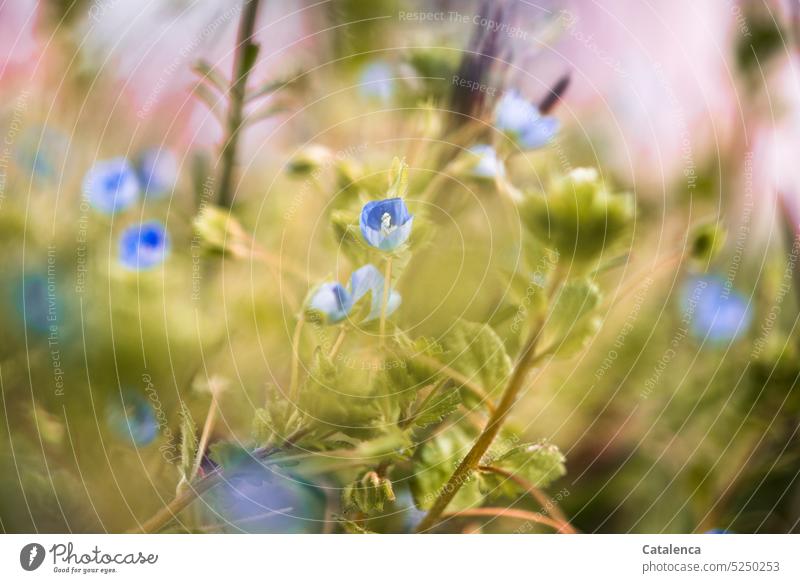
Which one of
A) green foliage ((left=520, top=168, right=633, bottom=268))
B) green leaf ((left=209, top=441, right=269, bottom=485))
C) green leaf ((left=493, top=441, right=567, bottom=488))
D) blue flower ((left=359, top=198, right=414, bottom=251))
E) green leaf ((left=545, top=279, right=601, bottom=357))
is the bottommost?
green leaf ((left=493, top=441, right=567, bottom=488))

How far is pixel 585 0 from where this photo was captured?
1.40 feet

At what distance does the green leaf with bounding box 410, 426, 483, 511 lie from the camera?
381 mm

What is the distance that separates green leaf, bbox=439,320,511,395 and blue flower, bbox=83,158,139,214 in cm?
19

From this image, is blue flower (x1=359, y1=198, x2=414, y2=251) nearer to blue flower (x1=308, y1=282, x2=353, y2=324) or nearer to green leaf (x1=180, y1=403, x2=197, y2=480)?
blue flower (x1=308, y1=282, x2=353, y2=324)

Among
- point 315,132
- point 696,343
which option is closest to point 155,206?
point 315,132

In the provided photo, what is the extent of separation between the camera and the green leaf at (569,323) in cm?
35

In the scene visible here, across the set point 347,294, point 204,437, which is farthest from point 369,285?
point 204,437

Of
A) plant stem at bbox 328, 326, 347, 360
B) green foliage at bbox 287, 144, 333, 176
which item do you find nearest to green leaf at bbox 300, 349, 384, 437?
plant stem at bbox 328, 326, 347, 360

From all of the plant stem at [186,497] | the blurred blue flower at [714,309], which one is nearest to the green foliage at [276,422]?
the plant stem at [186,497]

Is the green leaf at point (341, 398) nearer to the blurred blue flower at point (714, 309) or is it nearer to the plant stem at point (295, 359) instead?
the plant stem at point (295, 359)

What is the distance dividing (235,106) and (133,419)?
176 mm

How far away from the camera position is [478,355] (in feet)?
1.21
